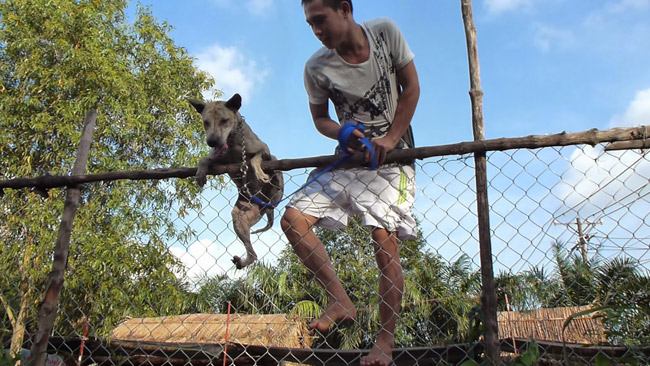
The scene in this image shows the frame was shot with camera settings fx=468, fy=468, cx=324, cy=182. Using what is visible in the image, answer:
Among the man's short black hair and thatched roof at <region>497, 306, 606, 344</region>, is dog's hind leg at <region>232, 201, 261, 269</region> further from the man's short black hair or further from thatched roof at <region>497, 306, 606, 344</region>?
thatched roof at <region>497, 306, 606, 344</region>

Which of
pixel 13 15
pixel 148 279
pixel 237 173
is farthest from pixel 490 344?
pixel 13 15

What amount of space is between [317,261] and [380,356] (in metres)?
0.69

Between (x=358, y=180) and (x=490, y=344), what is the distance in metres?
1.25

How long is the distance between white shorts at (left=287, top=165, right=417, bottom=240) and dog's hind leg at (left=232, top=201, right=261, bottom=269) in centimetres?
107

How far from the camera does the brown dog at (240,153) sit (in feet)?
12.9

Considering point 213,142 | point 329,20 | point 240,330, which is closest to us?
point 329,20

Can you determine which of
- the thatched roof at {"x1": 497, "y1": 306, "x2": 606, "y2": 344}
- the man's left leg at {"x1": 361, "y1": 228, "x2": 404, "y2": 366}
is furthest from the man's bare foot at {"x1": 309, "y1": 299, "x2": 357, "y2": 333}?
the thatched roof at {"x1": 497, "y1": 306, "x2": 606, "y2": 344}

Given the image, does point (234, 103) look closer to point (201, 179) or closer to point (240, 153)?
point (240, 153)

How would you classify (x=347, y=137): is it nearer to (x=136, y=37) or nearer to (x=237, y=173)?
(x=237, y=173)

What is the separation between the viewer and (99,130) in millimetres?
10922

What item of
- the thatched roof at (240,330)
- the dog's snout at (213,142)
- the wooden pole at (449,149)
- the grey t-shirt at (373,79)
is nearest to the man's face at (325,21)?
the grey t-shirt at (373,79)

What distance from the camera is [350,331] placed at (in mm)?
13250

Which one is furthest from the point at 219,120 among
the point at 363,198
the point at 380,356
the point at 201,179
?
the point at 380,356

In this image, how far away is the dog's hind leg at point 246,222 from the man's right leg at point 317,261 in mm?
1053
